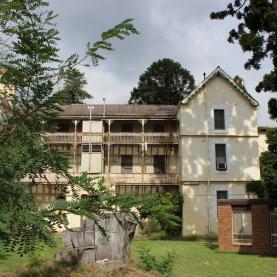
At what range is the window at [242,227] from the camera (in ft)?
78.3

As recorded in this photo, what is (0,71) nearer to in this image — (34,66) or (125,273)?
(34,66)

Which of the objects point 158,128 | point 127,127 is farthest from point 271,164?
point 127,127

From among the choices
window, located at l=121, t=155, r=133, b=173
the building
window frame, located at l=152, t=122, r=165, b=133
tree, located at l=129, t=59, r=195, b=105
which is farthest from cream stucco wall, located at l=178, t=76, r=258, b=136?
tree, located at l=129, t=59, r=195, b=105

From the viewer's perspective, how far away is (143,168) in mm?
38812

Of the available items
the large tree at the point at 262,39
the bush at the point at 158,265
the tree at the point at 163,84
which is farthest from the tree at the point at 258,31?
the tree at the point at 163,84

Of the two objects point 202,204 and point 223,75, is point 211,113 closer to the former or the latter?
point 223,75

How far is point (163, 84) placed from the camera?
194 ft

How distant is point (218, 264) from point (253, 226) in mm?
5655

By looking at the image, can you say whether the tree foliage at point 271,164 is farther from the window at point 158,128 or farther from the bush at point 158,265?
the window at point 158,128

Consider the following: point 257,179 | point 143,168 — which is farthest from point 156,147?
point 257,179

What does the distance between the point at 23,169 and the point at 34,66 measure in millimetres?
931

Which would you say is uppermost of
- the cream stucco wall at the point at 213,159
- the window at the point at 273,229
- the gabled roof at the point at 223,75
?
the gabled roof at the point at 223,75

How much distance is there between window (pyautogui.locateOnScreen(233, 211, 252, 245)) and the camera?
23.9 metres

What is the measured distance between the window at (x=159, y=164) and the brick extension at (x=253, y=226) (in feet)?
48.9
